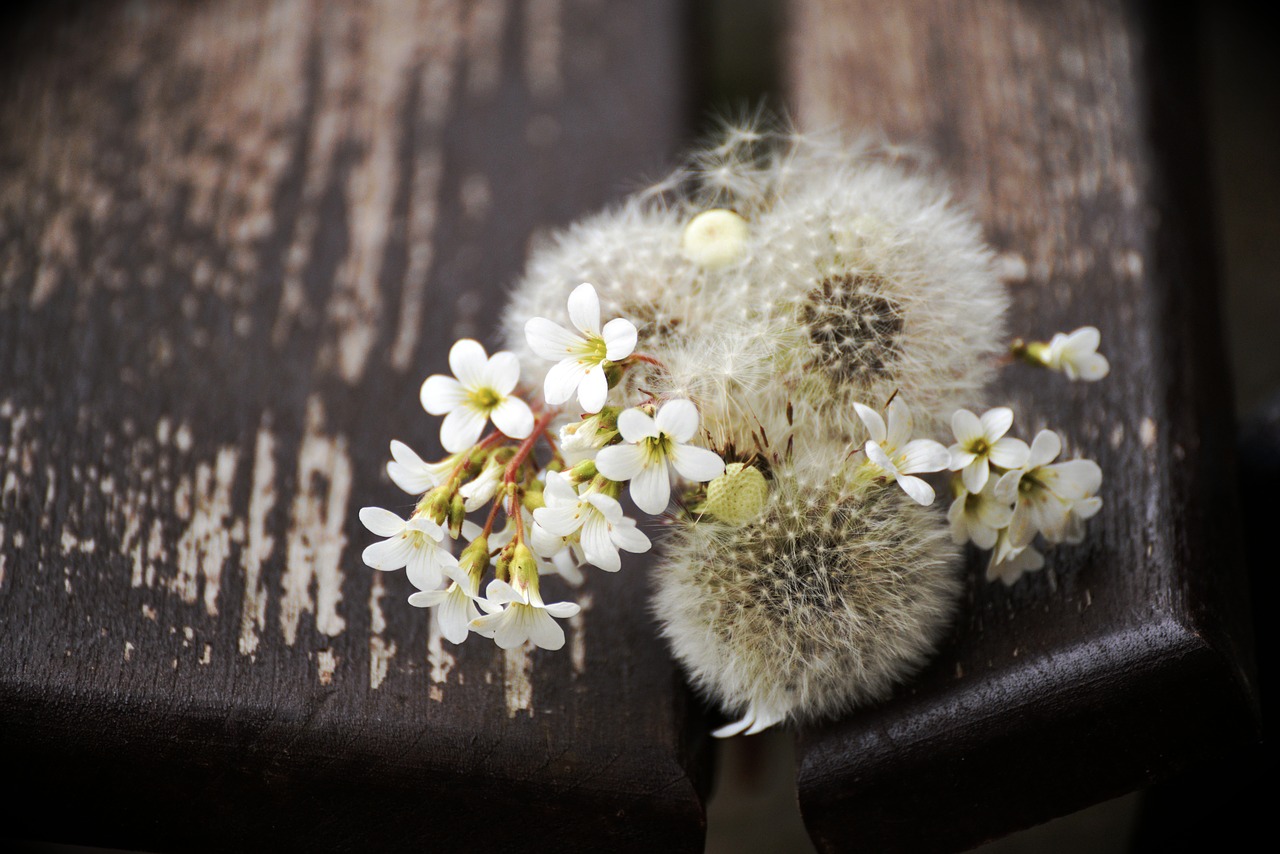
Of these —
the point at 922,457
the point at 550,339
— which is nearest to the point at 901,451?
the point at 922,457

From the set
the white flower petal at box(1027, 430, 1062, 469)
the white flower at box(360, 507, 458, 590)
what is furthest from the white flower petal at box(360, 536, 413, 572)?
the white flower petal at box(1027, 430, 1062, 469)

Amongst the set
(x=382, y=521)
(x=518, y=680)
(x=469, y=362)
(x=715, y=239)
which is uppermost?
(x=715, y=239)

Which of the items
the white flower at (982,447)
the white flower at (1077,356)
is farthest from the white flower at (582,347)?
the white flower at (1077,356)

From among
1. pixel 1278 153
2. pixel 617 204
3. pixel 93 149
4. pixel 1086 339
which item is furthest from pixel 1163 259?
pixel 93 149

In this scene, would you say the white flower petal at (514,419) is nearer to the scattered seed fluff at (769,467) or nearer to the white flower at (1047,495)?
the scattered seed fluff at (769,467)

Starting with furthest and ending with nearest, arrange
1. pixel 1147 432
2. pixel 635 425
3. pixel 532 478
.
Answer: pixel 1147 432
pixel 532 478
pixel 635 425

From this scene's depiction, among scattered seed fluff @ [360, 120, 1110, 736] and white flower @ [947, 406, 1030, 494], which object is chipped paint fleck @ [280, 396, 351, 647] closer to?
scattered seed fluff @ [360, 120, 1110, 736]

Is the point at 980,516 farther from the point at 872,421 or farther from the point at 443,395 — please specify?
the point at 443,395
